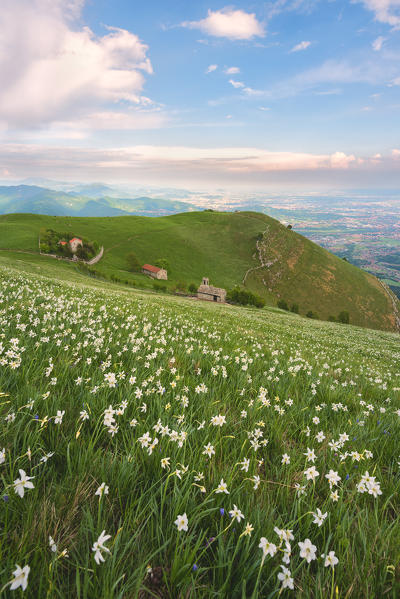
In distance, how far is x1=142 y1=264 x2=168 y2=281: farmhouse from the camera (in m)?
113

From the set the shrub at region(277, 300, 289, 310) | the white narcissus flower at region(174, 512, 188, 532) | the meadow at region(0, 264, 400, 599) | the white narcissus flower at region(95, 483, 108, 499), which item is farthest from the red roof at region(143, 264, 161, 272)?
the white narcissus flower at region(174, 512, 188, 532)

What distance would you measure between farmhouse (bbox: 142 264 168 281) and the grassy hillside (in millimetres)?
4584

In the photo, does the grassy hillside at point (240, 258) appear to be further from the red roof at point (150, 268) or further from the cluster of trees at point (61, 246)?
the red roof at point (150, 268)

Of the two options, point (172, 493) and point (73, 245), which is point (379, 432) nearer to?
point (172, 493)

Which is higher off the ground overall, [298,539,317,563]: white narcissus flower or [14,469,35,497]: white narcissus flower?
[14,469,35,497]: white narcissus flower

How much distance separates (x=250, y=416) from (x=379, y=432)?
1834mm

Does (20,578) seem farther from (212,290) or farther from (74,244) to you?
(74,244)

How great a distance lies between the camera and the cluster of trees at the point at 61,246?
4301 inches

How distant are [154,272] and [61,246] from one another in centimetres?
4220

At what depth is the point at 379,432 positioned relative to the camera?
346 cm

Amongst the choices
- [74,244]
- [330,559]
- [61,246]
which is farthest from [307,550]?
[74,244]

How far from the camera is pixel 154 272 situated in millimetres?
113312

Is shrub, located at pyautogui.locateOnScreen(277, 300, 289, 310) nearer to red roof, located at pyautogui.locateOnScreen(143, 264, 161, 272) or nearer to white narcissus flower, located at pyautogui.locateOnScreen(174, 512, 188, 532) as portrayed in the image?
red roof, located at pyautogui.locateOnScreen(143, 264, 161, 272)

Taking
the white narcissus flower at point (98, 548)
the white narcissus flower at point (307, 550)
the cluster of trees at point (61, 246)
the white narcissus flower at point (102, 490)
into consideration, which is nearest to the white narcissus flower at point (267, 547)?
the white narcissus flower at point (307, 550)
